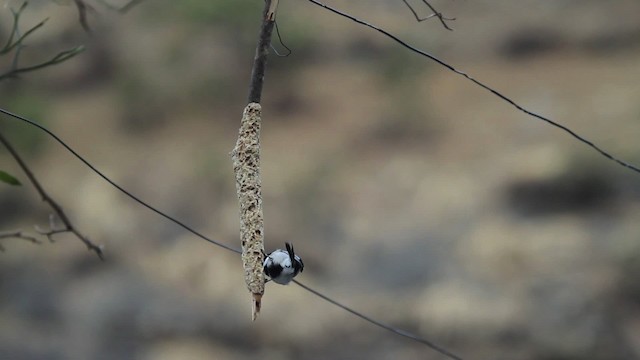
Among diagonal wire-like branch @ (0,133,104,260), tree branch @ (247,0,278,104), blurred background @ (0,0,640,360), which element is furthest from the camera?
blurred background @ (0,0,640,360)

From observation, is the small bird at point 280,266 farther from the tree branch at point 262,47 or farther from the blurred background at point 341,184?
the blurred background at point 341,184

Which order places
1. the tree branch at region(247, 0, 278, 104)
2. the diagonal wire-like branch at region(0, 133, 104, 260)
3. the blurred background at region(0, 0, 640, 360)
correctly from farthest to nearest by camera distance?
the blurred background at region(0, 0, 640, 360) → the tree branch at region(247, 0, 278, 104) → the diagonal wire-like branch at region(0, 133, 104, 260)

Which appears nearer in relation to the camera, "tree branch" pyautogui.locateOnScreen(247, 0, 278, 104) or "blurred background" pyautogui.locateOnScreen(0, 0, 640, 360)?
"tree branch" pyautogui.locateOnScreen(247, 0, 278, 104)

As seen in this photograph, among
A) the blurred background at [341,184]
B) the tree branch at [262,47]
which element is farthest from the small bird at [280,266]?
the blurred background at [341,184]

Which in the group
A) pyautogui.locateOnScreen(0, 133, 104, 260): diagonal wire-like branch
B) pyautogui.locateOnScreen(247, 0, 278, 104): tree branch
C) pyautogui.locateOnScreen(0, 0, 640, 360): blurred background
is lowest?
pyautogui.locateOnScreen(0, 133, 104, 260): diagonal wire-like branch

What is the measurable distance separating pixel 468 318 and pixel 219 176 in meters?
1.39

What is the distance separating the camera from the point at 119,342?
382 cm

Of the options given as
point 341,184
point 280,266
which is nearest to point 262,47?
point 280,266

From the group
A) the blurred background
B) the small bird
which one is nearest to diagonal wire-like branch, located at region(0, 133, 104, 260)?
the small bird

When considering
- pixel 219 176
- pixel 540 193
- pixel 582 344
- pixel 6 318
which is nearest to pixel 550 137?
pixel 540 193

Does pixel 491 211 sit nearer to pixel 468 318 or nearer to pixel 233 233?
pixel 468 318

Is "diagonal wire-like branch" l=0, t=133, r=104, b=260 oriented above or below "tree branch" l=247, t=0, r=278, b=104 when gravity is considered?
below

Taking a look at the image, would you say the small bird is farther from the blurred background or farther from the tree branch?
the blurred background

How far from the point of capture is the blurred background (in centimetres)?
365
